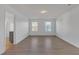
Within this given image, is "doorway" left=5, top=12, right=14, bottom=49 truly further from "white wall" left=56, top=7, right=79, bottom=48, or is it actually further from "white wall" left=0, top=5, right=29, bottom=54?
"white wall" left=56, top=7, right=79, bottom=48

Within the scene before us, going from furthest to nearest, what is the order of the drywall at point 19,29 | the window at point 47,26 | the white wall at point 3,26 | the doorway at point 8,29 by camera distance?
the window at point 47,26 < the drywall at point 19,29 < the doorway at point 8,29 < the white wall at point 3,26

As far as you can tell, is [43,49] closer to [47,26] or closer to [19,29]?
[19,29]

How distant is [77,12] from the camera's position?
20.0 feet

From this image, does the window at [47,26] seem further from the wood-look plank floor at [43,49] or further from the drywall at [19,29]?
the wood-look plank floor at [43,49]

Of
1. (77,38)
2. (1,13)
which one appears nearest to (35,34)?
(77,38)

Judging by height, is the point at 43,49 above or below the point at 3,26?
below

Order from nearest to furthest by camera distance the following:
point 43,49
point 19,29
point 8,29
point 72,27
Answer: point 43,49 < point 8,29 < point 72,27 < point 19,29

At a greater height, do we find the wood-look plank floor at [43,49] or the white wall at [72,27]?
the white wall at [72,27]

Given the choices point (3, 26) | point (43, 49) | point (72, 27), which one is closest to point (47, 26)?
point (72, 27)

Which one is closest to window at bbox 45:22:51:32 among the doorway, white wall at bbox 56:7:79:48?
white wall at bbox 56:7:79:48

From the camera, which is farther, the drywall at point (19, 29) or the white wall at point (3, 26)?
the drywall at point (19, 29)

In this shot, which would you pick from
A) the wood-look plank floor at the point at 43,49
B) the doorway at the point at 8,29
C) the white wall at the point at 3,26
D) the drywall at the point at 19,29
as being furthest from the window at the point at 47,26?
the doorway at the point at 8,29
